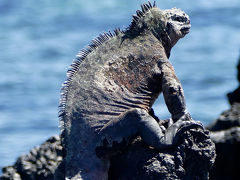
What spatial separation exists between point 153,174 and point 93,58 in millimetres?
1320

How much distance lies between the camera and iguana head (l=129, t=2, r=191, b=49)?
8.13 m

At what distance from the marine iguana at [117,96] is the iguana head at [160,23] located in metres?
0.01

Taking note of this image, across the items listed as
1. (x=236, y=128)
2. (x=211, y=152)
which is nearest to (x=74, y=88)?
(x=211, y=152)

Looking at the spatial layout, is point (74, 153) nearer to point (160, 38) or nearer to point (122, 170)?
point (122, 170)

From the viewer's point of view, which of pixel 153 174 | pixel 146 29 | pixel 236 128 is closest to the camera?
pixel 153 174

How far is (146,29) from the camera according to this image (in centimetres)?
812

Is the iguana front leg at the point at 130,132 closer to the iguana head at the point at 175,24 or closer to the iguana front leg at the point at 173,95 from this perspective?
the iguana front leg at the point at 173,95

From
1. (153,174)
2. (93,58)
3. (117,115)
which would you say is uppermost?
(93,58)

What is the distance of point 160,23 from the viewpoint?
26.9 ft

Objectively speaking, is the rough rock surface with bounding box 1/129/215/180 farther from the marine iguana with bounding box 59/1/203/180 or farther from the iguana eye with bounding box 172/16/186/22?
the iguana eye with bounding box 172/16/186/22

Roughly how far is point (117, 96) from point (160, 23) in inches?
39.5

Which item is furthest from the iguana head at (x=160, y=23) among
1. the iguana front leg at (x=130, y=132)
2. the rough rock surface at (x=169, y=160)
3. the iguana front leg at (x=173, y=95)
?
the rough rock surface at (x=169, y=160)

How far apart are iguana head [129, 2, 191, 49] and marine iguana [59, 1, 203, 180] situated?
1 centimetres

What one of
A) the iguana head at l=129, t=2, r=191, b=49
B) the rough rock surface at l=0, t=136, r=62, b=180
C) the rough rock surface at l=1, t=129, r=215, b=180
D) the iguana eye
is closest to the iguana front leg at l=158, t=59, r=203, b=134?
the rough rock surface at l=1, t=129, r=215, b=180
